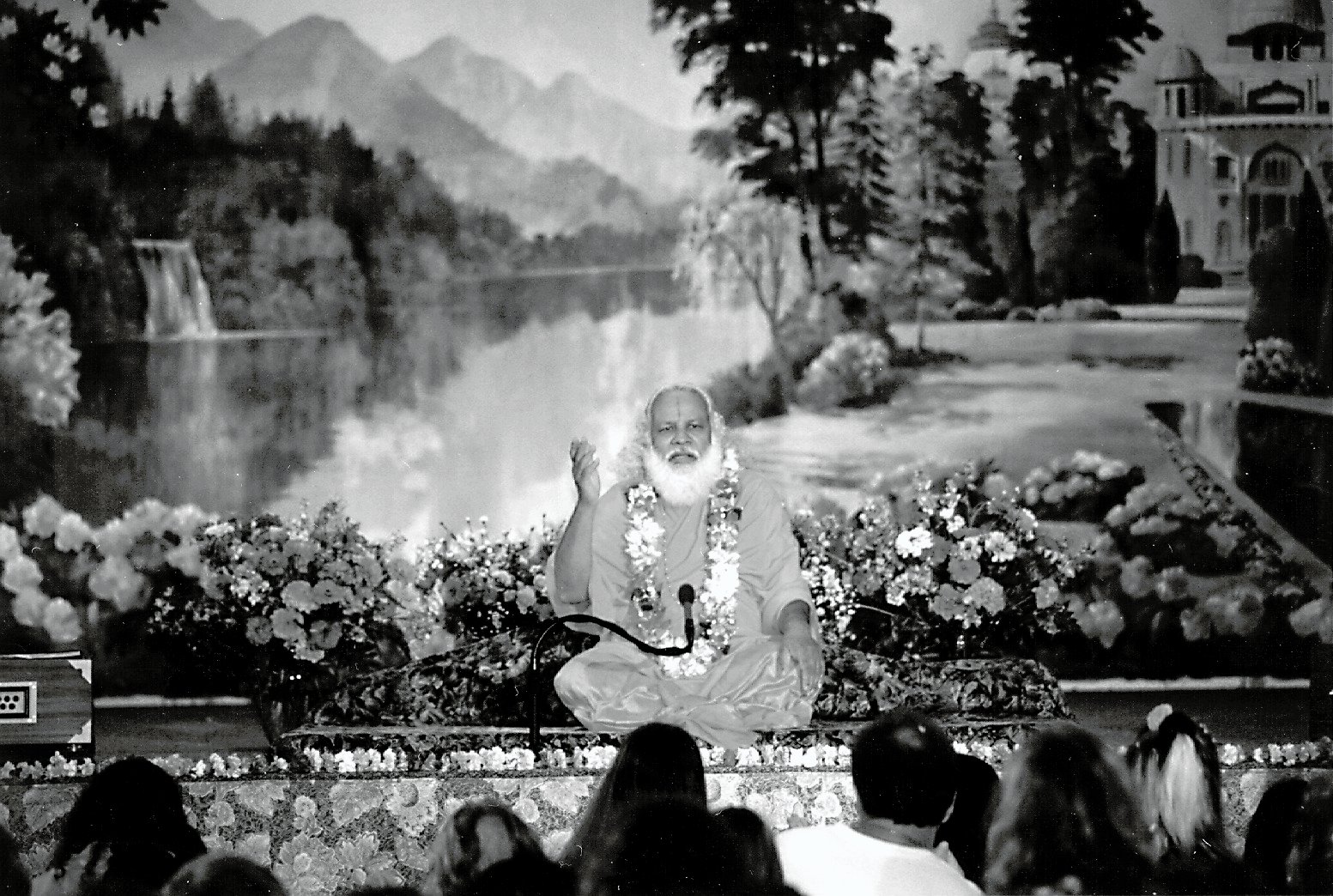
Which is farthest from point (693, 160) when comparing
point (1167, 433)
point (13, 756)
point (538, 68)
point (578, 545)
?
point (13, 756)

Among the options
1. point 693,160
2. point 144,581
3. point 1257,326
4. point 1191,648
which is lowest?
point 1191,648

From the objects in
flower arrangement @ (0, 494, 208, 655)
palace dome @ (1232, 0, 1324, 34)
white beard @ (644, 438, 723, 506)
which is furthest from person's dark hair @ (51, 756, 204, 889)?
palace dome @ (1232, 0, 1324, 34)

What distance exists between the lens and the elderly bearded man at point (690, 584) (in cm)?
685

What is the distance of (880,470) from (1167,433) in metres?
1.70

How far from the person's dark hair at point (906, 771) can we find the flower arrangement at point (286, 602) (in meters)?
4.54

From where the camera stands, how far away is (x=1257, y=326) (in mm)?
10094

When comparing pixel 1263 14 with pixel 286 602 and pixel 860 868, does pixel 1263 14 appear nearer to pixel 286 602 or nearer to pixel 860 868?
pixel 286 602

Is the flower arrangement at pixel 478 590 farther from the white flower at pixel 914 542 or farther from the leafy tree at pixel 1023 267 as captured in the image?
the leafy tree at pixel 1023 267

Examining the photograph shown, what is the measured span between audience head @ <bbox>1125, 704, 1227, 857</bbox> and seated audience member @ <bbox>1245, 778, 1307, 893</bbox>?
0.53m

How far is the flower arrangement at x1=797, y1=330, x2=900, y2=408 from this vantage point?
10234 mm

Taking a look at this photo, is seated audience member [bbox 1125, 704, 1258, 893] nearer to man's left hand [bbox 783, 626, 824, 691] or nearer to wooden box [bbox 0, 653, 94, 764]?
man's left hand [bbox 783, 626, 824, 691]

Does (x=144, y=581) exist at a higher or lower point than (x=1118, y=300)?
lower

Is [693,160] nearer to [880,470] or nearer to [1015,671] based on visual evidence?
[880,470]

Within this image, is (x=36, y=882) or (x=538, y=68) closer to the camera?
(x=36, y=882)
